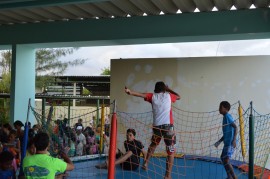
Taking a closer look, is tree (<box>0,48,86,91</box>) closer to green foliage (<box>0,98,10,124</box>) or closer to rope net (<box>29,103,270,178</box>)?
green foliage (<box>0,98,10,124</box>)

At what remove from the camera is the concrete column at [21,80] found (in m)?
9.03

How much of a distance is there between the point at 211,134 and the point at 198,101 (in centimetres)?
82

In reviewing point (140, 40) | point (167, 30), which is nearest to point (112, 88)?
point (140, 40)

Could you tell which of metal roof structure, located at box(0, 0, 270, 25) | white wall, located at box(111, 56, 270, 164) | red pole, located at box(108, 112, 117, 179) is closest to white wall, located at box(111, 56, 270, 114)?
white wall, located at box(111, 56, 270, 164)

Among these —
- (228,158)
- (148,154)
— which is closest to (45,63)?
(148,154)

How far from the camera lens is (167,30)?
7738mm

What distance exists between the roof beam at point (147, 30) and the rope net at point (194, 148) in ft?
5.37

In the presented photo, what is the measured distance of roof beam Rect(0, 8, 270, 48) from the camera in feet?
23.6

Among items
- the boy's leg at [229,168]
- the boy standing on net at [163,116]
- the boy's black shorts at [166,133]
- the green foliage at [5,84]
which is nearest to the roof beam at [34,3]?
the boy standing on net at [163,116]

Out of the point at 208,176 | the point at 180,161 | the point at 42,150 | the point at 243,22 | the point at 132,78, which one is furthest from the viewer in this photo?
the point at 132,78

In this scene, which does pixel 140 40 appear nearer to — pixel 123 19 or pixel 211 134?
pixel 123 19

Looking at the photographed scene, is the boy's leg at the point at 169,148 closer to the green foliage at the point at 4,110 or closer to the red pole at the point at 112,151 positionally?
the red pole at the point at 112,151

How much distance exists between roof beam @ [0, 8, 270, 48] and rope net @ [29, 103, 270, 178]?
64.4 inches

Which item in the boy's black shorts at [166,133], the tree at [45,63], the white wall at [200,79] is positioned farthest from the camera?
the tree at [45,63]
